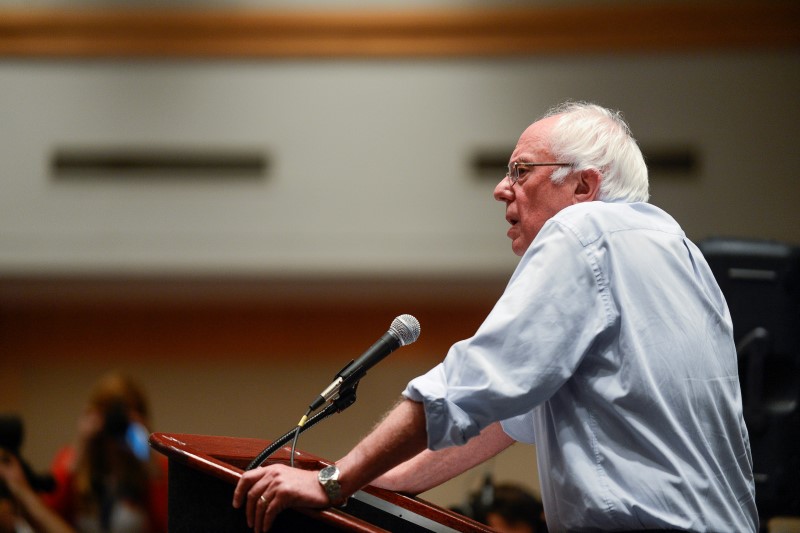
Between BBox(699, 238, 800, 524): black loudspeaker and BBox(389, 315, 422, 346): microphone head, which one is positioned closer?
BBox(389, 315, 422, 346): microphone head

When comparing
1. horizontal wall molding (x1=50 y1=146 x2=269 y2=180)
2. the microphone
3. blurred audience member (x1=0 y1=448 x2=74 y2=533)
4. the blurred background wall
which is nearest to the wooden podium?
the microphone

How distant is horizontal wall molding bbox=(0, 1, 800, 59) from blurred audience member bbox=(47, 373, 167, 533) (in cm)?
253

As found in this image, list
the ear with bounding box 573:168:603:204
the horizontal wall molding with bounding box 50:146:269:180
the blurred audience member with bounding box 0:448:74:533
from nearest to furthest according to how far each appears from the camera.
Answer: the ear with bounding box 573:168:603:204, the blurred audience member with bounding box 0:448:74:533, the horizontal wall molding with bounding box 50:146:269:180

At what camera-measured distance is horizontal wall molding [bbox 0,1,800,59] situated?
5.12 meters

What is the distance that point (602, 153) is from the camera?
1.71 meters

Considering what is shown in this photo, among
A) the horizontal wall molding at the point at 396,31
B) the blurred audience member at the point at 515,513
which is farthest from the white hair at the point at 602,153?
the horizontal wall molding at the point at 396,31

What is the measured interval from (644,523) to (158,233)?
4.18m

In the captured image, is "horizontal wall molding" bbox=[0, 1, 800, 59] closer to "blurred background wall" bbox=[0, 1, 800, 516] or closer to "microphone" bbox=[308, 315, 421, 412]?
"blurred background wall" bbox=[0, 1, 800, 516]

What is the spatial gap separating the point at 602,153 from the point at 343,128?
3620 mm

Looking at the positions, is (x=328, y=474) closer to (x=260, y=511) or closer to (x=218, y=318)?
(x=260, y=511)

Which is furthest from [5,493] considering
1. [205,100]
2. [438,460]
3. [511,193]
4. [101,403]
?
[205,100]

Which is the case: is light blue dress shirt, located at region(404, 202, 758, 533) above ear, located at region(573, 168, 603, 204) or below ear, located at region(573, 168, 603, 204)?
below

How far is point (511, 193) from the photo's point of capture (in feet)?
5.84

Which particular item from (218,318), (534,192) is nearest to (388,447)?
(534,192)
